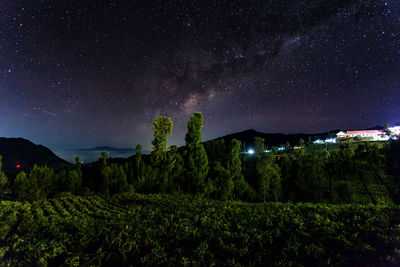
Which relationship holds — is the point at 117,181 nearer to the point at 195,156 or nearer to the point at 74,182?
the point at 74,182

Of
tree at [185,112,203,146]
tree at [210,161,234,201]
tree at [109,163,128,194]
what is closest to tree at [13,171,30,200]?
tree at [109,163,128,194]

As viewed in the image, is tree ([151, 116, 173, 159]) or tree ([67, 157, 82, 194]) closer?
tree ([151, 116, 173, 159])

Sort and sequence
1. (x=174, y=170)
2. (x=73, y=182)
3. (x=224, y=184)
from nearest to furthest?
(x=224, y=184), (x=174, y=170), (x=73, y=182)

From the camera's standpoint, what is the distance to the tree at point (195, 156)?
1082 inches

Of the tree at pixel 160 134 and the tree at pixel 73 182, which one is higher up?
the tree at pixel 160 134

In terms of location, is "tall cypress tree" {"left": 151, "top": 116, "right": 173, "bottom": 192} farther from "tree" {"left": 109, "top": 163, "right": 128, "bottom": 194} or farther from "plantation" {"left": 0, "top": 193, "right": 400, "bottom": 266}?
"plantation" {"left": 0, "top": 193, "right": 400, "bottom": 266}

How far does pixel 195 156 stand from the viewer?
27.8 m

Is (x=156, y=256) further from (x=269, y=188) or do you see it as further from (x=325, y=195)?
(x=325, y=195)

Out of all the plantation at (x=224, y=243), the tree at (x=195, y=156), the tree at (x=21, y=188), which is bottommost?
the tree at (x=21, y=188)

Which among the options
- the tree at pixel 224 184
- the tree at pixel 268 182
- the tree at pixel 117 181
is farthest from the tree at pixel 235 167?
the tree at pixel 117 181

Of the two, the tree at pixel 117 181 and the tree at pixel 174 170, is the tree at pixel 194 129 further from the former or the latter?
the tree at pixel 117 181

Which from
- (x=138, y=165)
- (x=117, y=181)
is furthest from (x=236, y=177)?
(x=117, y=181)

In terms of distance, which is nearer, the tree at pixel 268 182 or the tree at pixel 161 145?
the tree at pixel 161 145

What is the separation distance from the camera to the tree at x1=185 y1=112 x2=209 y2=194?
27.5m
